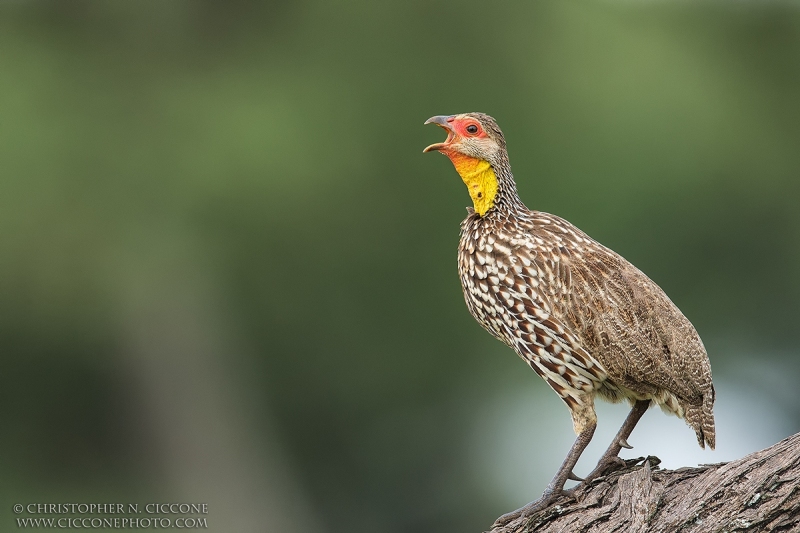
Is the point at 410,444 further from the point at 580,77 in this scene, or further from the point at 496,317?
the point at 496,317

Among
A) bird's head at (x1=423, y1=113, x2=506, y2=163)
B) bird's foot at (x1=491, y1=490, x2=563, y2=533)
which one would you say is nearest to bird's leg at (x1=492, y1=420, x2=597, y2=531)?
bird's foot at (x1=491, y1=490, x2=563, y2=533)

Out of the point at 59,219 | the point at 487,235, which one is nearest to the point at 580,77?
the point at 59,219

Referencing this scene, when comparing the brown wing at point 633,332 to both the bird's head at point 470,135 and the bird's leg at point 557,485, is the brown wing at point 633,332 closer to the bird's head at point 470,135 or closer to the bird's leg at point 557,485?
the bird's leg at point 557,485

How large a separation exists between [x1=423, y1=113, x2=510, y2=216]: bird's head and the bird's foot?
1.57m

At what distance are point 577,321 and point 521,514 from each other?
3.32ft

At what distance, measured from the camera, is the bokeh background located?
623 inches

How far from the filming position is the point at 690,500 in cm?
470

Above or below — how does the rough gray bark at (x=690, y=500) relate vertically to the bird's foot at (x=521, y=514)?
above

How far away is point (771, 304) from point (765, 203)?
1.83 meters

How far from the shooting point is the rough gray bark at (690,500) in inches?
173

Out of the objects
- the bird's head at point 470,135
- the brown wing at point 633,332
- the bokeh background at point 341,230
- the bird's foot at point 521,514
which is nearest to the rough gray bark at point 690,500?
the bird's foot at point 521,514

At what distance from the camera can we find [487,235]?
5.68 m

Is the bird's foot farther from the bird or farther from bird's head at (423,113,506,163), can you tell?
bird's head at (423,113,506,163)

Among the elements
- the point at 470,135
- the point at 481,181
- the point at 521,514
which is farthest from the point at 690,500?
the point at 470,135
